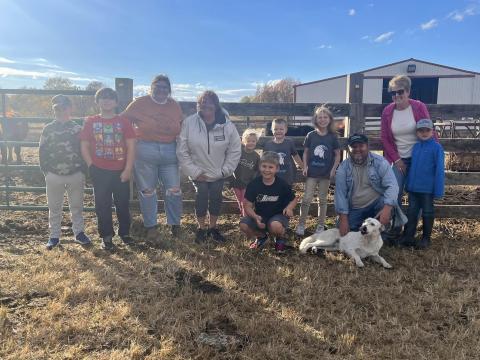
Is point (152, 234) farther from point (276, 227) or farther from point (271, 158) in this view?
point (271, 158)

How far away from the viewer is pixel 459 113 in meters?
5.96

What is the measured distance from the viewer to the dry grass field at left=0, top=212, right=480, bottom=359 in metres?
2.86

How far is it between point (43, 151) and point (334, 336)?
145 inches

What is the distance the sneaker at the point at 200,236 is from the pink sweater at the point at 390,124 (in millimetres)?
2551

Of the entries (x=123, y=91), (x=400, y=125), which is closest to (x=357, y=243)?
(x=400, y=125)

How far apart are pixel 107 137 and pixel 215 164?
129 centimetres

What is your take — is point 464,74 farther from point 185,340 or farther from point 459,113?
point 185,340

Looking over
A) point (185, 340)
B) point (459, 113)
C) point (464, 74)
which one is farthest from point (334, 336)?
point (464, 74)

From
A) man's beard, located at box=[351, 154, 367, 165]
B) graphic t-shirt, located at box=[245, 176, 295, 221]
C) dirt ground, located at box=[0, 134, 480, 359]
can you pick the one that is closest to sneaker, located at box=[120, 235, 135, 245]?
dirt ground, located at box=[0, 134, 480, 359]

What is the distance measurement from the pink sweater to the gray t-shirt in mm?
550

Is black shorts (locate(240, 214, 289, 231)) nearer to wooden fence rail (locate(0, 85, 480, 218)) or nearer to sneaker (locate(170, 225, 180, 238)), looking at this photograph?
sneaker (locate(170, 225, 180, 238))

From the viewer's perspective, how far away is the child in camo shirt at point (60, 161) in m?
4.73

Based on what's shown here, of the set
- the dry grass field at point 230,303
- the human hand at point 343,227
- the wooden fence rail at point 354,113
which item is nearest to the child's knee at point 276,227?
the dry grass field at point 230,303

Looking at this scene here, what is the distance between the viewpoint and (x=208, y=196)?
17.2ft
